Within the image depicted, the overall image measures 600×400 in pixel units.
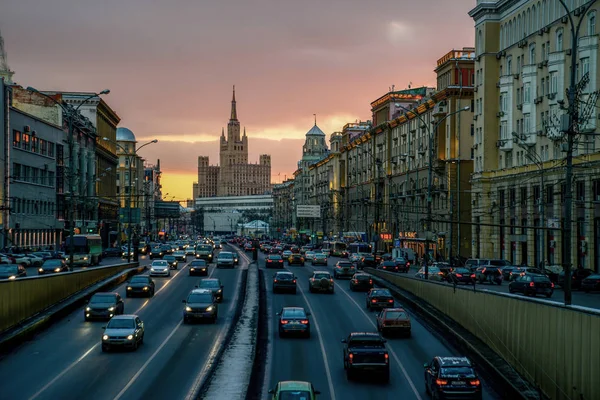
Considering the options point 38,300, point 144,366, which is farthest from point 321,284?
point 144,366

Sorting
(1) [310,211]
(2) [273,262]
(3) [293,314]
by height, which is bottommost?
(2) [273,262]

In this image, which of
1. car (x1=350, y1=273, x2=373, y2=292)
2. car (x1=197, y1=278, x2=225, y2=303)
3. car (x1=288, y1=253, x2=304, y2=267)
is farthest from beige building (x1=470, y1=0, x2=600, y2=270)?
car (x1=197, y1=278, x2=225, y2=303)

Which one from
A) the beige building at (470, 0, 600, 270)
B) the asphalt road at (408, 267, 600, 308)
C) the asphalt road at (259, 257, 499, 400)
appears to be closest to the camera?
the asphalt road at (259, 257, 499, 400)

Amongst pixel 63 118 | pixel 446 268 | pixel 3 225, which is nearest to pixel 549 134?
pixel 446 268

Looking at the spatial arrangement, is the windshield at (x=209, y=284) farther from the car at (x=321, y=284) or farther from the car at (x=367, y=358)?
the car at (x=367, y=358)

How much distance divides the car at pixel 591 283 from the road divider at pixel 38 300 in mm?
31746

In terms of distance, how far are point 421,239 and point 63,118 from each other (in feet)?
173

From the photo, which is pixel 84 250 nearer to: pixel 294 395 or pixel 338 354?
pixel 338 354

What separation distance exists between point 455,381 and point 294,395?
20.5 feet

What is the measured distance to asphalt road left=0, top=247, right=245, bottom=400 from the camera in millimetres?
26109

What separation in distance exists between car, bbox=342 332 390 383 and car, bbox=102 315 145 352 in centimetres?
942

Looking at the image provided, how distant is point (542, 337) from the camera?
26078 millimetres

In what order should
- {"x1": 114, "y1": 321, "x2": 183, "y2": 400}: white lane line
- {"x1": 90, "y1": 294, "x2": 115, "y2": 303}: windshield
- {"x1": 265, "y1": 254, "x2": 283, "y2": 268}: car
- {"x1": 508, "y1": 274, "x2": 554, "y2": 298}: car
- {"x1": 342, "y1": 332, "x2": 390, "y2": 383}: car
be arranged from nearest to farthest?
{"x1": 114, "y1": 321, "x2": 183, "y2": 400}: white lane line → {"x1": 342, "y1": 332, "x2": 390, "y2": 383}: car → {"x1": 90, "y1": 294, "x2": 115, "y2": 303}: windshield → {"x1": 508, "y1": 274, "x2": 554, "y2": 298}: car → {"x1": 265, "y1": 254, "x2": 283, "y2": 268}: car

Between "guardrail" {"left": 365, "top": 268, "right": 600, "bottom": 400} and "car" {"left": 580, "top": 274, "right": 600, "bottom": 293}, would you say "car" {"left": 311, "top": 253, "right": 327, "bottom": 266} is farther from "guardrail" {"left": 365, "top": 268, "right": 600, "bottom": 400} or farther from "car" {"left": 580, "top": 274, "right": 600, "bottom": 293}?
"guardrail" {"left": 365, "top": 268, "right": 600, "bottom": 400}
